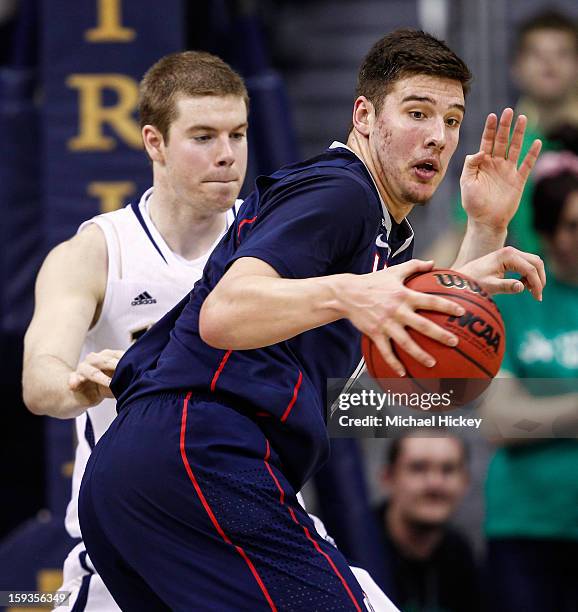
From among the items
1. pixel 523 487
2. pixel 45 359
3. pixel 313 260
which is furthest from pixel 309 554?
pixel 523 487

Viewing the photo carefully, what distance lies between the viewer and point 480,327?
3062mm

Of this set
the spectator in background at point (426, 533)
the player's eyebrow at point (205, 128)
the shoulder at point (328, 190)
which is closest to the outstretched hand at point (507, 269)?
the shoulder at point (328, 190)

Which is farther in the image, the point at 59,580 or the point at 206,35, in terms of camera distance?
the point at 206,35

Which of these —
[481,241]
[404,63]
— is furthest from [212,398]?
[481,241]

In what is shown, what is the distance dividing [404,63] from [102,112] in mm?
3240

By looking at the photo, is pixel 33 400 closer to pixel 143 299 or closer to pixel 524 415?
pixel 143 299

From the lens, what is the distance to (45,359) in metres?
4.03

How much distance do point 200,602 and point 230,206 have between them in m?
1.69

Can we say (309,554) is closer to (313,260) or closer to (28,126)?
(313,260)

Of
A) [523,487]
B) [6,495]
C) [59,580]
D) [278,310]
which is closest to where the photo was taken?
[278,310]

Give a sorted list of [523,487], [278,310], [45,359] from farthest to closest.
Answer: [523,487] < [45,359] < [278,310]

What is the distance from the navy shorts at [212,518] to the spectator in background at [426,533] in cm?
303

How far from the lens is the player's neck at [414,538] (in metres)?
6.10

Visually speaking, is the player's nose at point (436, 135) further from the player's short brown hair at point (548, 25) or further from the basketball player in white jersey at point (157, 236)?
the player's short brown hair at point (548, 25)
